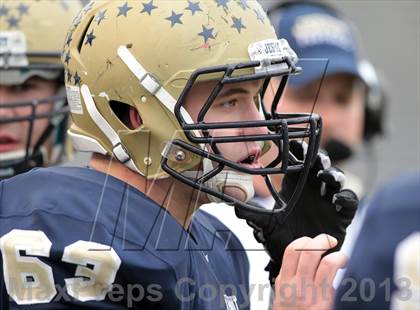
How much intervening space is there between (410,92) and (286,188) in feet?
12.2

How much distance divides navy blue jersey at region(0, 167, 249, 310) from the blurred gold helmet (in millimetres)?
88

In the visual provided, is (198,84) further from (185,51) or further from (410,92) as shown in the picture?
(410,92)

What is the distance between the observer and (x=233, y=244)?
7.24 feet

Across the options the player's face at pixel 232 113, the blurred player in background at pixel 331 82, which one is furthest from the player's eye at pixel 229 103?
the blurred player in background at pixel 331 82

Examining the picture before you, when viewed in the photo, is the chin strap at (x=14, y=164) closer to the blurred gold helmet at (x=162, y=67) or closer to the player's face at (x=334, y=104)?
the blurred gold helmet at (x=162, y=67)

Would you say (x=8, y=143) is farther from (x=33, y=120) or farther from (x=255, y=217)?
(x=255, y=217)

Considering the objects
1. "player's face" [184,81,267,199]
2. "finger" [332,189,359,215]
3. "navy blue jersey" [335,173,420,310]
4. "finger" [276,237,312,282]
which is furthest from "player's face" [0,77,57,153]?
"navy blue jersey" [335,173,420,310]

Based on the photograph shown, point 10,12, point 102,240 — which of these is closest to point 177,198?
point 102,240

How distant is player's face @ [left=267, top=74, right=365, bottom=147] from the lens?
3547mm

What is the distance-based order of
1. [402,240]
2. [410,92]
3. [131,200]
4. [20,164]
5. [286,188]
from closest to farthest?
[402,240] < [131,200] < [286,188] < [20,164] < [410,92]

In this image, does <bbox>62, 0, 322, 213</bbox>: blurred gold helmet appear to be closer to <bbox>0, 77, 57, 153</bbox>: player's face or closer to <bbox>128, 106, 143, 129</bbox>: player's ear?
<bbox>128, 106, 143, 129</bbox>: player's ear

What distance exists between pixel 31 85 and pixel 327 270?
1.41 meters

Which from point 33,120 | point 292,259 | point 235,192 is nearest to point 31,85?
point 33,120

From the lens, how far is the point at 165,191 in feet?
6.49
